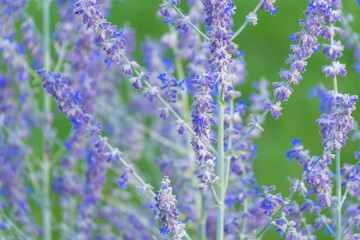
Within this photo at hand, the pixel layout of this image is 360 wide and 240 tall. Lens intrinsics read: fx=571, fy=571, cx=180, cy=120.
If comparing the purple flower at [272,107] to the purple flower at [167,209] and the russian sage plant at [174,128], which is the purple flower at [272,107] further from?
the purple flower at [167,209]

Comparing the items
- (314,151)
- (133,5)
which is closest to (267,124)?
(314,151)

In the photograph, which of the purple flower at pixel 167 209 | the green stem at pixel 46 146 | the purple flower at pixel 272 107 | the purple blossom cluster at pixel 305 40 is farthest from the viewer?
the green stem at pixel 46 146

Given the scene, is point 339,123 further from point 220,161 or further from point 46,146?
point 46,146

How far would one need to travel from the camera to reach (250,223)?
2697 millimetres

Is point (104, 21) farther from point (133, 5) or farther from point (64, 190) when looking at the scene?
point (133, 5)

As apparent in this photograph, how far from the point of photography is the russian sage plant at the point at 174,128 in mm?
1908

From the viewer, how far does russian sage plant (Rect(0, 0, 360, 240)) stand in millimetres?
1908

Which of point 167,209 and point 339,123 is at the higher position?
point 339,123

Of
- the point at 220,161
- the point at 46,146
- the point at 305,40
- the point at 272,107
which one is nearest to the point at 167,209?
the point at 220,161

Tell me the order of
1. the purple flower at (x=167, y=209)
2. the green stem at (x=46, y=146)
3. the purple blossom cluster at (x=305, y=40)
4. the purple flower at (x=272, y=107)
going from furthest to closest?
the green stem at (x=46, y=146)
the purple flower at (x=272, y=107)
the purple blossom cluster at (x=305, y=40)
the purple flower at (x=167, y=209)

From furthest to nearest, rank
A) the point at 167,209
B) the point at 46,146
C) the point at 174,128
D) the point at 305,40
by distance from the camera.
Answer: the point at 174,128 → the point at 46,146 → the point at 305,40 → the point at 167,209

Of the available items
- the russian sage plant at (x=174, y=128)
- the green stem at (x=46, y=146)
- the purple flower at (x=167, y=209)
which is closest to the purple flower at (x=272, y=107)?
the russian sage plant at (x=174, y=128)

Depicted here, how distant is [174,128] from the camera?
339 centimetres

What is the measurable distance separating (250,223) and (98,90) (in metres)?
1.24
